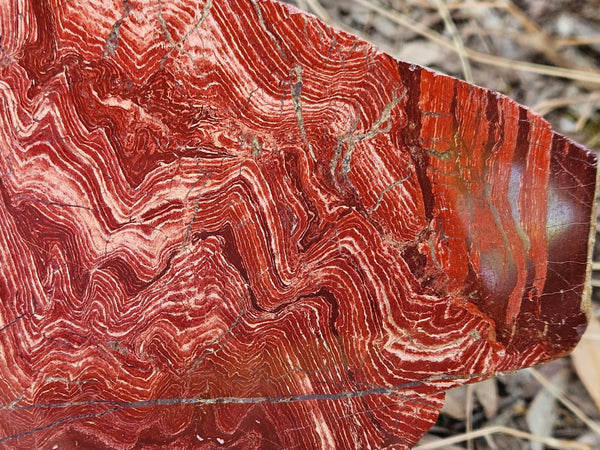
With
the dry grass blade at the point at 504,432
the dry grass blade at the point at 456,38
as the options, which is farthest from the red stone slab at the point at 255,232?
the dry grass blade at the point at 456,38

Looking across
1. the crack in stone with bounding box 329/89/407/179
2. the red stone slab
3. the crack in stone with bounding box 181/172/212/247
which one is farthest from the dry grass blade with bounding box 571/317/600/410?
the crack in stone with bounding box 181/172/212/247

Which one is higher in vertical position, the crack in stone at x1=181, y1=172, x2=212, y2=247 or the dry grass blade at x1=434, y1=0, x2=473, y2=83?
the dry grass blade at x1=434, y1=0, x2=473, y2=83

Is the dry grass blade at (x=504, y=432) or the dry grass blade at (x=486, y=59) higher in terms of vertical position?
the dry grass blade at (x=486, y=59)

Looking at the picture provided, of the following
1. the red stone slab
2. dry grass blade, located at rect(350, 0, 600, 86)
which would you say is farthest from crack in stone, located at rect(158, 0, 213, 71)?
dry grass blade, located at rect(350, 0, 600, 86)

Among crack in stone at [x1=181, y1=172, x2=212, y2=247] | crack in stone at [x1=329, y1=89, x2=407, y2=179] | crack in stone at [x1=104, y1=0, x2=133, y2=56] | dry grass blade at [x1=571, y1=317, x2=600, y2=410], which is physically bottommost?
dry grass blade at [x1=571, y1=317, x2=600, y2=410]

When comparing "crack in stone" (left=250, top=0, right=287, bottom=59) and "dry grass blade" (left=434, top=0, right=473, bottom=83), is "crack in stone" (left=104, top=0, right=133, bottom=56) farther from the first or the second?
"dry grass blade" (left=434, top=0, right=473, bottom=83)

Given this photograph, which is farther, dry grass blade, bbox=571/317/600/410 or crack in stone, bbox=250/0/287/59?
dry grass blade, bbox=571/317/600/410

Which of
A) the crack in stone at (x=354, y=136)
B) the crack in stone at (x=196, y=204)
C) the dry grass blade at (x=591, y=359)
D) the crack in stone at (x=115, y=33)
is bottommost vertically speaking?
the dry grass blade at (x=591, y=359)

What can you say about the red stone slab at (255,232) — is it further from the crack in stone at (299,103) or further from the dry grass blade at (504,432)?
the dry grass blade at (504,432)

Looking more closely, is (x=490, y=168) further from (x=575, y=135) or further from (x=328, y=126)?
(x=575, y=135)
